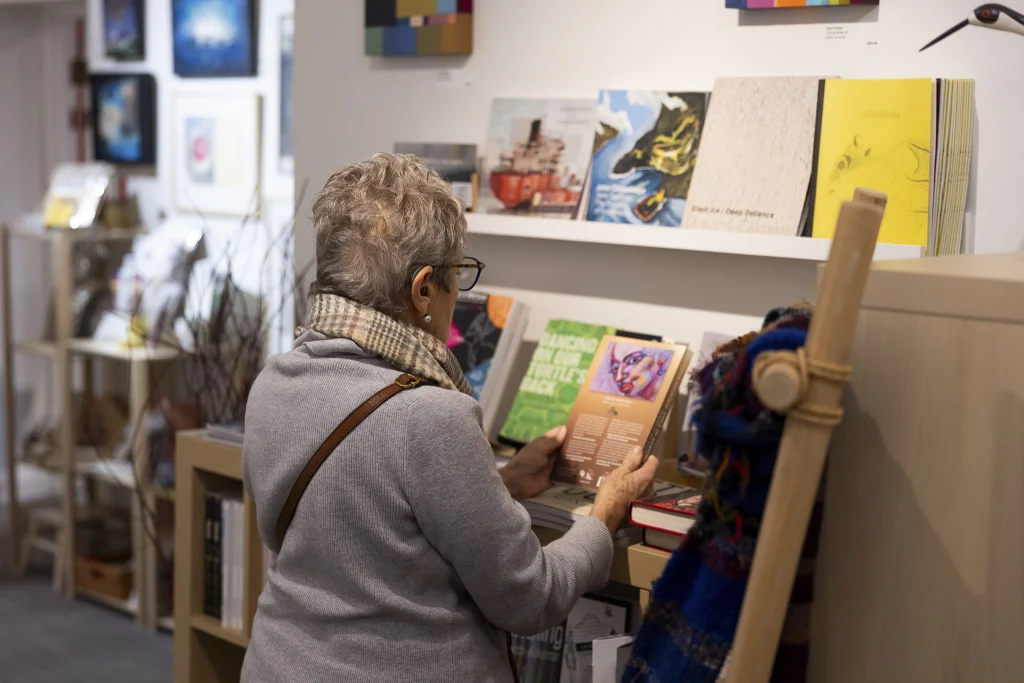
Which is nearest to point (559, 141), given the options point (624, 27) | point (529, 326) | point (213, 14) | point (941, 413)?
point (624, 27)

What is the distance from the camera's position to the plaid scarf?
1.48 m

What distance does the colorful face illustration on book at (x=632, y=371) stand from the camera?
1994 mm

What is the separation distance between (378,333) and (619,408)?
0.64 meters

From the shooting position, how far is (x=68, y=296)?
163 inches

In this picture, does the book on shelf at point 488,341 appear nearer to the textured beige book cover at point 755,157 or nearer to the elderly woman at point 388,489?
the textured beige book cover at point 755,157

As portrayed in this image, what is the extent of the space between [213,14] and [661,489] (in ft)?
10.1

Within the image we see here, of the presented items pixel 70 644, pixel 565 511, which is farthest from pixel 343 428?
pixel 70 644

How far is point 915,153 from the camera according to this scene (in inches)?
71.2

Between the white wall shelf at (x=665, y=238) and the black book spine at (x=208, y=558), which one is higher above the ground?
the white wall shelf at (x=665, y=238)

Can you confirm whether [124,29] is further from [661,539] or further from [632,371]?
[661,539]

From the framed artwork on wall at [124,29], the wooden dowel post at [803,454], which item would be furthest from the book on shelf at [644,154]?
the framed artwork on wall at [124,29]

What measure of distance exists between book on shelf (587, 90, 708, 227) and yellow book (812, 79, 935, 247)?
0.27 meters

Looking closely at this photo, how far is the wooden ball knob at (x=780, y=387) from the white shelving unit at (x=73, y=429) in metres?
3.35

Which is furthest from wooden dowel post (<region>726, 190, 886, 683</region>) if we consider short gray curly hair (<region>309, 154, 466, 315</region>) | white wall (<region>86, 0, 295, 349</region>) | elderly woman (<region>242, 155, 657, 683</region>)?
white wall (<region>86, 0, 295, 349</region>)
